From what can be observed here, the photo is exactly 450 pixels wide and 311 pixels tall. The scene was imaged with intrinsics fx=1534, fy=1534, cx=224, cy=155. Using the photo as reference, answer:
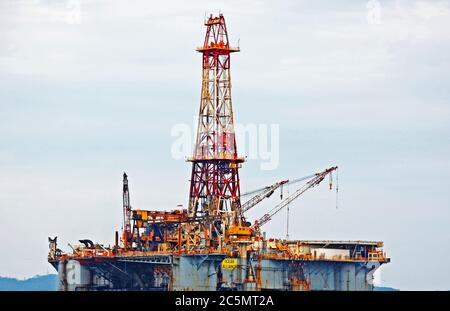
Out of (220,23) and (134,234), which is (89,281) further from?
(220,23)

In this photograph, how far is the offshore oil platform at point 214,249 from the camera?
148250 millimetres

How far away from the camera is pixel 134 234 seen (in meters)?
160

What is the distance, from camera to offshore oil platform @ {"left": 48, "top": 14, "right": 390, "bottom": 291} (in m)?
148

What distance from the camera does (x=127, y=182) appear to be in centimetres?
16575

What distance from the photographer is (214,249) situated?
14925 centimetres
